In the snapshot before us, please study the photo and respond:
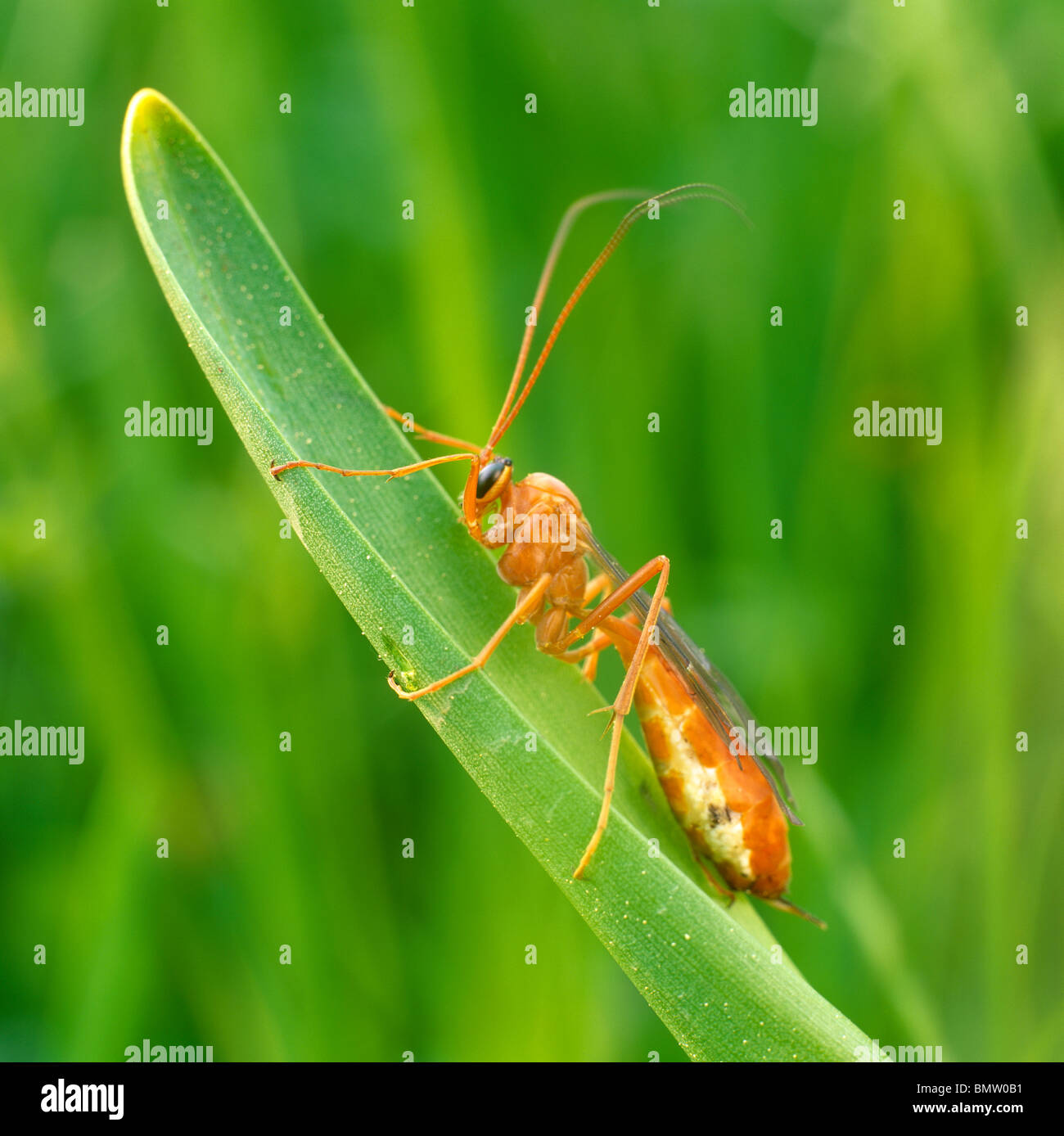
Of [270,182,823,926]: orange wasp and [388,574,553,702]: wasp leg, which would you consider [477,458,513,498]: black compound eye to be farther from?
[388,574,553,702]: wasp leg

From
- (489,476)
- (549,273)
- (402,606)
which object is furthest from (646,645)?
(402,606)

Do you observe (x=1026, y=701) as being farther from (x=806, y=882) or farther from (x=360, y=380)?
(x=360, y=380)

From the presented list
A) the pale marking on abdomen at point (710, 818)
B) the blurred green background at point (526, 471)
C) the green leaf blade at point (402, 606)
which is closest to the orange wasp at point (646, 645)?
the pale marking on abdomen at point (710, 818)

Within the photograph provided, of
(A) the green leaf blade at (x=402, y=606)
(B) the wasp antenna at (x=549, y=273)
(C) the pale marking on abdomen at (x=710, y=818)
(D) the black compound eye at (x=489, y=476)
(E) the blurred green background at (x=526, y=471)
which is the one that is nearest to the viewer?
(A) the green leaf blade at (x=402, y=606)

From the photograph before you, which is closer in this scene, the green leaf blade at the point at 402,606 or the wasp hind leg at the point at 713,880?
the green leaf blade at the point at 402,606

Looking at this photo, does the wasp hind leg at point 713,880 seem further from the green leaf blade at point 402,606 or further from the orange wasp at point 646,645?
the green leaf blade at point 402,606

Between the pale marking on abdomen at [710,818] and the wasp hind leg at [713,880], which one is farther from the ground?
the pale marking on abdomen at [710,818]
